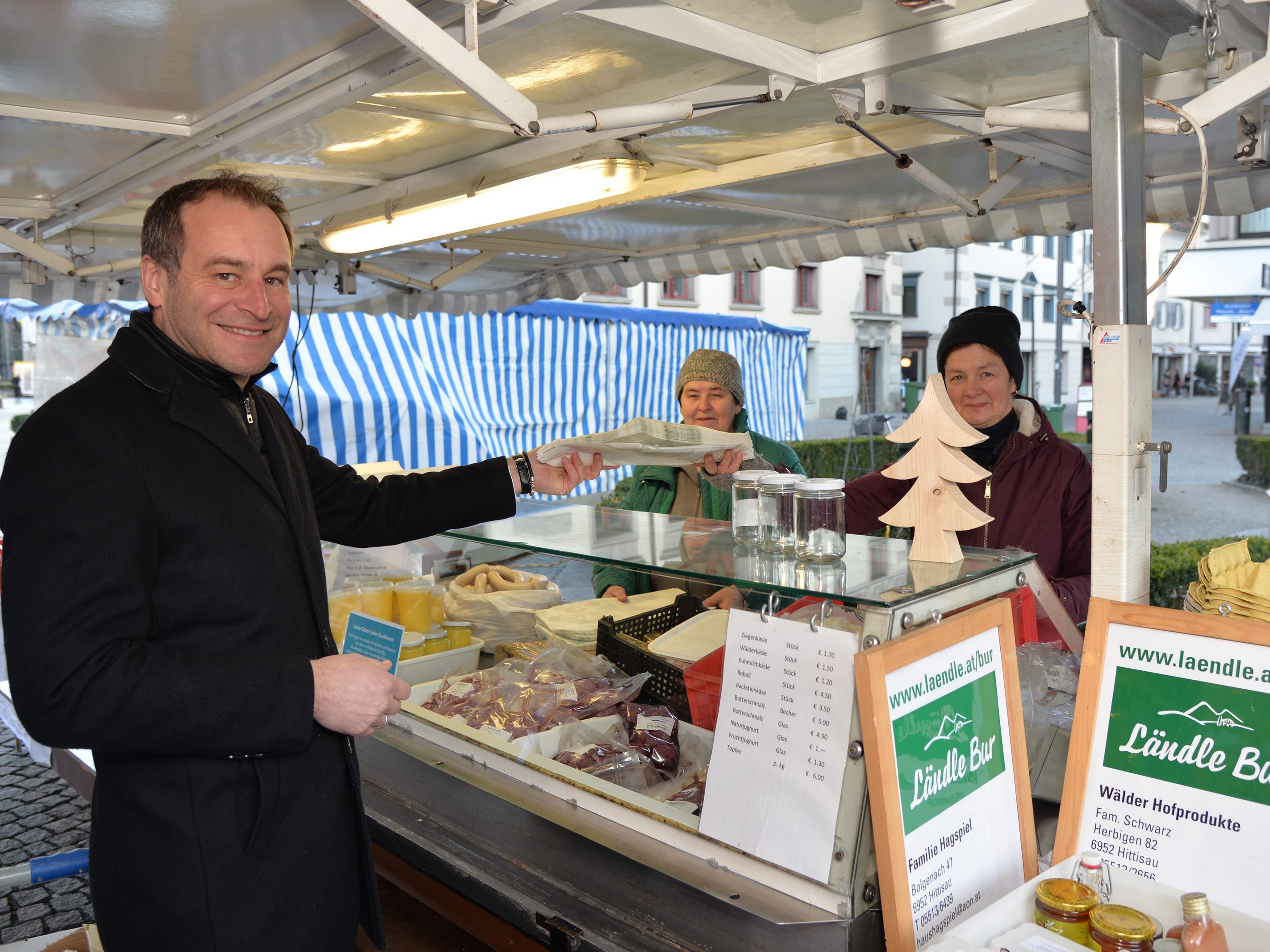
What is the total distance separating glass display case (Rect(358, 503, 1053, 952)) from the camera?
150cm

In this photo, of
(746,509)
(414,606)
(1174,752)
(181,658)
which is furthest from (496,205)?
(1174,752)

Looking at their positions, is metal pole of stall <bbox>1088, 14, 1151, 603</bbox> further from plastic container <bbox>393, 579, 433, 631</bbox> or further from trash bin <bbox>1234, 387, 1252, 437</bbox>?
trash bin <bbox>1234, 387, 1252, 437</bbox>

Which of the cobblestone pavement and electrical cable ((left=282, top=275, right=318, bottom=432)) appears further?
electrical cable ((left=282, top=275, right=318, bottom=432))

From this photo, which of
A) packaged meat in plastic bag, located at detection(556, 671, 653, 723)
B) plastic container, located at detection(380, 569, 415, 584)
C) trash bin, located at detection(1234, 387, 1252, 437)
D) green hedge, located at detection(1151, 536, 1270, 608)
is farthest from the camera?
trash bin, located at detection(1234, 387, 1252, 437)

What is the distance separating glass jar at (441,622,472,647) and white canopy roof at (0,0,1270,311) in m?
1.65

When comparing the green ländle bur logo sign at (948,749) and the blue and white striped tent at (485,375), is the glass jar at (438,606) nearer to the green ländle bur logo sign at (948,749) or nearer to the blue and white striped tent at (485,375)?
the green ländle bur logo sign at (948,749)

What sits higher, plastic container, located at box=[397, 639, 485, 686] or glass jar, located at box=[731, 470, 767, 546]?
glass jar, located at box=[731, 470, 767, 546]

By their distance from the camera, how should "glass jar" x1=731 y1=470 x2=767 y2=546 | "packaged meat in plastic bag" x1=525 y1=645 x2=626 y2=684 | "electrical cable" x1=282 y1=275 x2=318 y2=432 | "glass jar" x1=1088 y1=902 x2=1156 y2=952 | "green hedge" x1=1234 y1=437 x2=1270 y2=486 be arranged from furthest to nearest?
"green hedge" x1=1234 y1=437 x2=1270 y2=486 → "electrical cable" x1=282 y1=275 x2=318 y2=432 → "packaged meat in plastic bag" x1=525 y1=645 x2=626 y2=684 → "glass jar" x1=731 y1=470 x2=767 y2=546 → "glass jar" x1=1088 y1=902 x2=1156 y2=952

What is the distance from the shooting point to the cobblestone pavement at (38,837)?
381 cm

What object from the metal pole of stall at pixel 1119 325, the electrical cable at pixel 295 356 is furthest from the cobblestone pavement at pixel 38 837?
the metal pole of stall at pixel 1119 325

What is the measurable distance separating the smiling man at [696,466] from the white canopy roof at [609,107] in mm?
800

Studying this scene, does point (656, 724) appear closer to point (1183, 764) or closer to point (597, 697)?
point (597, 697)

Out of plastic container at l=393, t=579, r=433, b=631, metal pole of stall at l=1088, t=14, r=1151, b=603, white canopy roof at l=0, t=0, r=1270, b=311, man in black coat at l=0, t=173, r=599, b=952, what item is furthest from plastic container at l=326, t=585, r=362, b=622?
metal pole of stall at l=1088, t=14, r=1151, b=603

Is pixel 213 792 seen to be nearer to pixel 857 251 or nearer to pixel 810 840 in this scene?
pixel 810 840
